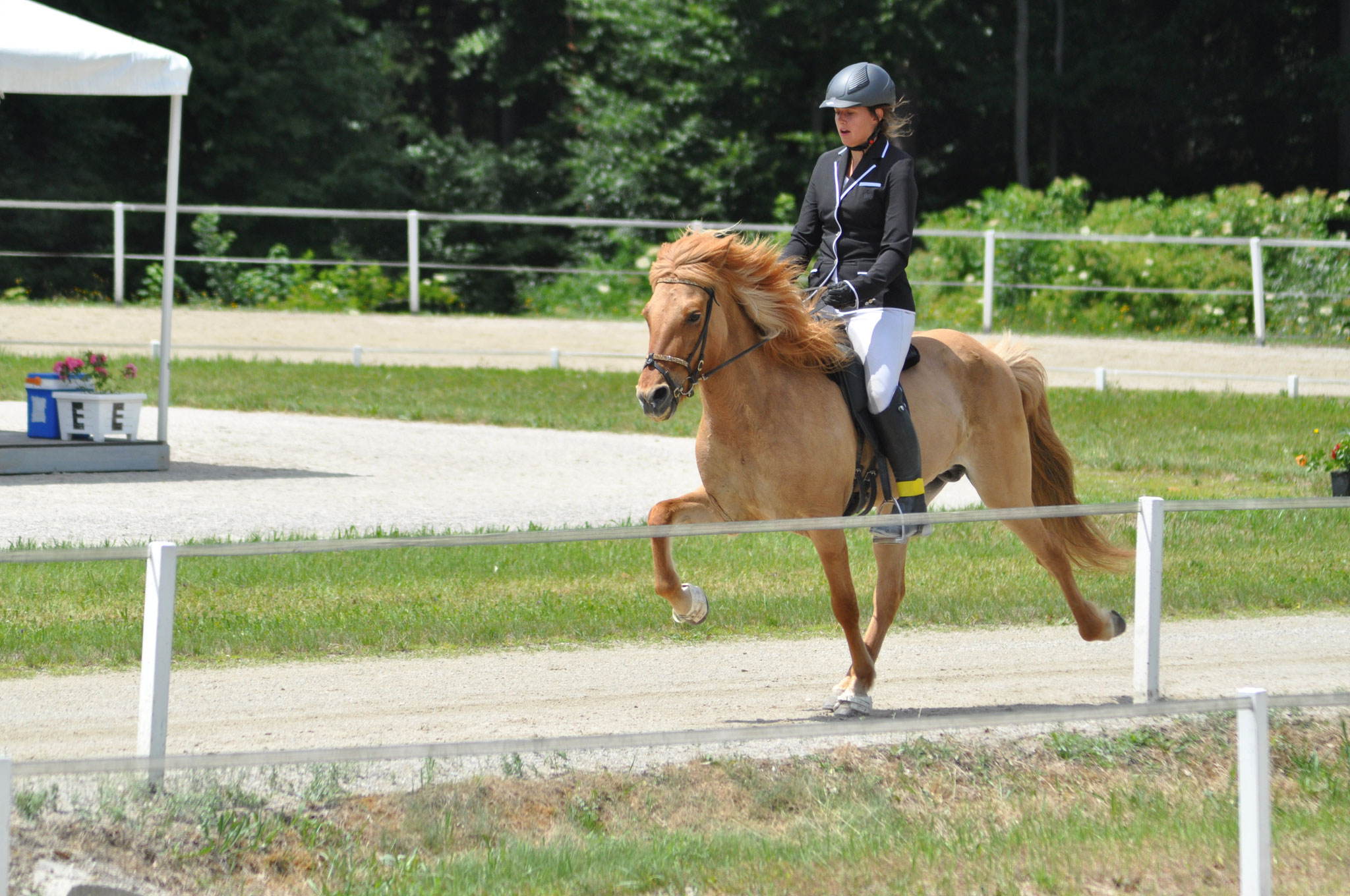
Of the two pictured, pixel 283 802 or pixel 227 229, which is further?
pixel 227 229

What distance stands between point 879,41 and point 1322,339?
14889 mm

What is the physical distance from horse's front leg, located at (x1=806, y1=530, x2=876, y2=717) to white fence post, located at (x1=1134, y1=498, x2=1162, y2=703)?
142cm

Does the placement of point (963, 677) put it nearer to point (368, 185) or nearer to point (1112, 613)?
point (1112, 613)

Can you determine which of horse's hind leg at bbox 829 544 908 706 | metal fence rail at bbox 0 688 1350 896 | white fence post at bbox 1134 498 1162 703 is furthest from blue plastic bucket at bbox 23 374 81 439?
white fence post at bbox 1134 498 1162 703

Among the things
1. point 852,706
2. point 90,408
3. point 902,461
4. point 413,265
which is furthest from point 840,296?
point 413,265

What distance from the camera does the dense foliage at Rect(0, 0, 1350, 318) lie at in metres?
29.2

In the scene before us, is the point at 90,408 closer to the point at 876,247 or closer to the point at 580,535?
the point at 876,247

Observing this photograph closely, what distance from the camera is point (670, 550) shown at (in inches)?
251

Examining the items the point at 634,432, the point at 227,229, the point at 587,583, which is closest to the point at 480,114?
the point at 227,229

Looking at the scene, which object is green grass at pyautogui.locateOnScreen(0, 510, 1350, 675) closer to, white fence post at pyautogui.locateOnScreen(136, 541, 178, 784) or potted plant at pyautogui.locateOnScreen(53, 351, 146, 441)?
white fence post at pyautogui.locateOnScreen(136, 541, 178, 784)

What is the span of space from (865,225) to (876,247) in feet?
0.38

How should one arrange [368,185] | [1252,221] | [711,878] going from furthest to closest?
[368,185] < [1252,221] < [711,878]

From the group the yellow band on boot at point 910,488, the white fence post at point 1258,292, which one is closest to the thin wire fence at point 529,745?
the yellow band on boot at point 910,488

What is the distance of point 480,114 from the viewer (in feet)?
141
